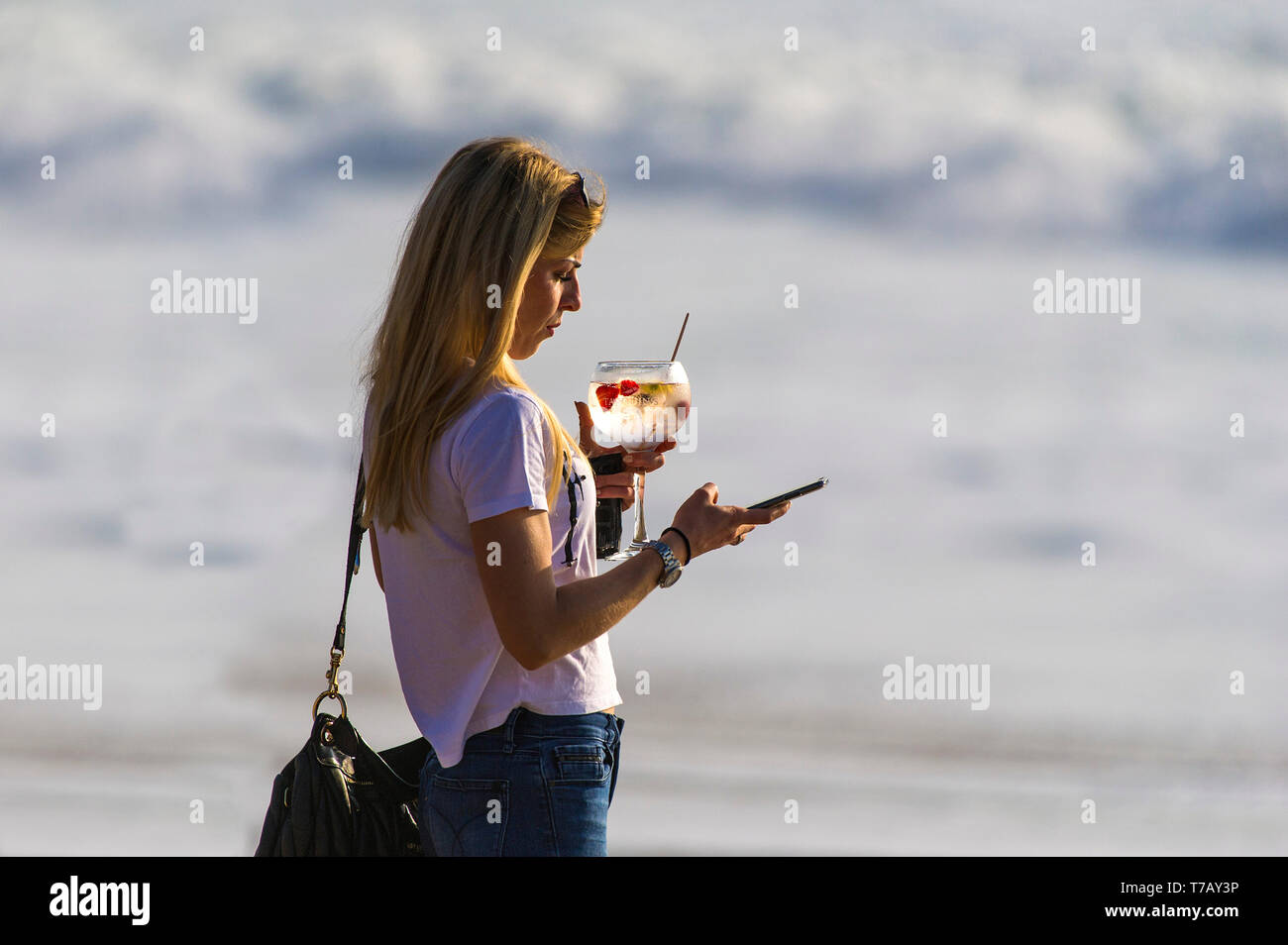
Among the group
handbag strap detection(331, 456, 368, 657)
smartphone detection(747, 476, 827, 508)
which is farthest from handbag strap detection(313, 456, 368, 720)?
smartphone detection(747, 476, 827, 508)

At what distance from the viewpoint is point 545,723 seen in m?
2.82

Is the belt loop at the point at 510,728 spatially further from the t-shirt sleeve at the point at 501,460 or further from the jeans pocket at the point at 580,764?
the t-shirt sleeve at the point at 501,460

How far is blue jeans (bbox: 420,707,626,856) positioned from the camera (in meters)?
2.76

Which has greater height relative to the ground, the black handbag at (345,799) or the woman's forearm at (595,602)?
the woman's forearm at (595,602)

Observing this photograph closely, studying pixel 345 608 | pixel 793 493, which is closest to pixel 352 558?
pixel 345 608

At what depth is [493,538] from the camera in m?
2.69

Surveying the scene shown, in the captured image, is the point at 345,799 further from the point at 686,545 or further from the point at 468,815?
the point at 686,545

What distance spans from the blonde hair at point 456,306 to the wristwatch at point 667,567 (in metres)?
0.32

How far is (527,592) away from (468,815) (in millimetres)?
607

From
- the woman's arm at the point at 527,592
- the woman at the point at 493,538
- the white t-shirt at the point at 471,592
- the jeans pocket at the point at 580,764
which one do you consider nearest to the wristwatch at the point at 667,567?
the woman at the point at 493,538

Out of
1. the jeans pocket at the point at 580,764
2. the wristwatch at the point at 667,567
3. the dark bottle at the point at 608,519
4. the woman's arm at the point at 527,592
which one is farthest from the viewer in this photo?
the dark bottle at the point at 608,519

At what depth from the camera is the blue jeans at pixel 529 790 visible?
9.06 ft

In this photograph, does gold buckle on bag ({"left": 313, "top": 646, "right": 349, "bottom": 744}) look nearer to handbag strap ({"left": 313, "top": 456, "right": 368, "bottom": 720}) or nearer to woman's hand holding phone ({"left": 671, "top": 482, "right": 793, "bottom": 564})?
handbag strap ({"left": 313, "top": 456, "right": 368, "bottom": 720})
